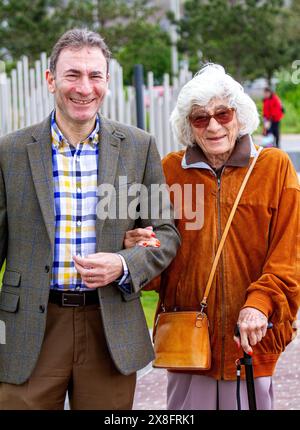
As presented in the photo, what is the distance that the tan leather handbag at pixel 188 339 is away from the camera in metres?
3.58

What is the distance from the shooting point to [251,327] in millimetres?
3469

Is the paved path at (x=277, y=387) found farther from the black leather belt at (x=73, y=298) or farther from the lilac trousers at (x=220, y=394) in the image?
the black leather belt at (x=73, y=298)

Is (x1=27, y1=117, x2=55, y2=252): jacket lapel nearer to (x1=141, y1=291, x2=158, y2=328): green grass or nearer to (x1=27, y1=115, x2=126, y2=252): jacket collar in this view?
(x1=27, y1=115, x2=126, y2=252): jacket collar

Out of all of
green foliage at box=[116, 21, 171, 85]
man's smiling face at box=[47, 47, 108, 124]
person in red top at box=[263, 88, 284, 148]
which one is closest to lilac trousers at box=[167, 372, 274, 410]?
man's smiling face at box=[47, 47, 108, 124]

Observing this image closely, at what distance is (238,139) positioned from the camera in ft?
12.3

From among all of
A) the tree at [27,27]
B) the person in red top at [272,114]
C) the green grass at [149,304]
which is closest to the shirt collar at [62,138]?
the green grass at [149,304]

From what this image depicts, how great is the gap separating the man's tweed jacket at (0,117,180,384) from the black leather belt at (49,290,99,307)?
0.04 m

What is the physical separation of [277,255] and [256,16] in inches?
1070

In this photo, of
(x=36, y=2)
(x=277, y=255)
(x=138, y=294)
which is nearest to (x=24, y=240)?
(x=138, y=294)

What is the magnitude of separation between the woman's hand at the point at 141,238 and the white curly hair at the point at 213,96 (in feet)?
1.84

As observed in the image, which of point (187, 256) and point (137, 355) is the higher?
point (187, 256)

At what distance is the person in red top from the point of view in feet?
76.8

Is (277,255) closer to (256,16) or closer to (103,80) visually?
(103,80)

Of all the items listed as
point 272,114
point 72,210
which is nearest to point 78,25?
point 272,114
